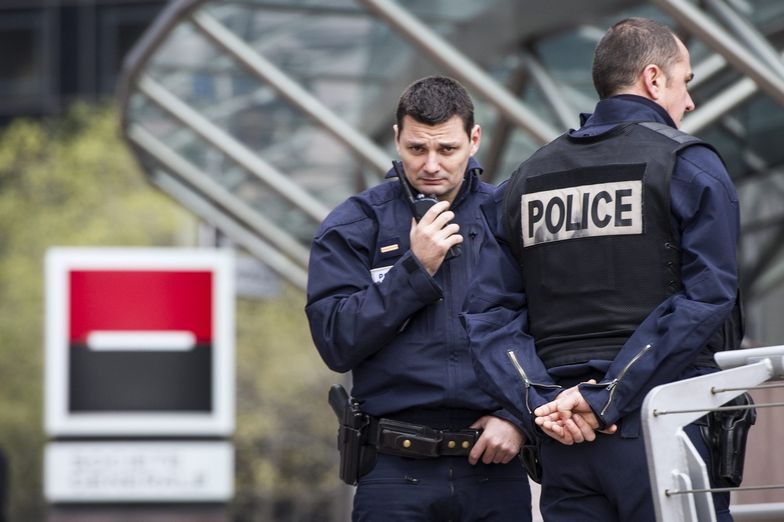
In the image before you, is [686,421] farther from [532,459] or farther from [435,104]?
[435,104]

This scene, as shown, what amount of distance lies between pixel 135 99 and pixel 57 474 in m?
6.29

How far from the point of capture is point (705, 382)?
3.67m

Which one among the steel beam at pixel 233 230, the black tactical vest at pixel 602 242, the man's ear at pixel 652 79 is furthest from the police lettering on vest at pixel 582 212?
the steel beam at pixel 233 230

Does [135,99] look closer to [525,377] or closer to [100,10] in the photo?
[525,377]

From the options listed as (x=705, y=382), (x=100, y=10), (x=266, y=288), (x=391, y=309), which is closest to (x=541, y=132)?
(x=391, y=309)

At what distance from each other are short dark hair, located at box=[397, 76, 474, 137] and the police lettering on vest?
1.35 feet

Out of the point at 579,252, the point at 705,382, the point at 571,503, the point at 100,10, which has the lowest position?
the point at 571,503

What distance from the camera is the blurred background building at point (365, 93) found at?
32.7 feet

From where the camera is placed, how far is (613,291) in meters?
4.02

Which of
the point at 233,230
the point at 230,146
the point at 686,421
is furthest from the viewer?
the point at 233,230

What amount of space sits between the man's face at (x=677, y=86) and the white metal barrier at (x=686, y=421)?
758mm

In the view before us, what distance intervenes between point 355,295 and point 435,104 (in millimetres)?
554

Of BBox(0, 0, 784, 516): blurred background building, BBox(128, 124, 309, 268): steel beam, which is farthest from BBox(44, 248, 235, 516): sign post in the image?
BBox(128, 124, 309, 268): steel beam

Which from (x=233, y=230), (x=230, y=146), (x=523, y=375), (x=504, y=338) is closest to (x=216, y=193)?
(x=233, y=230)
